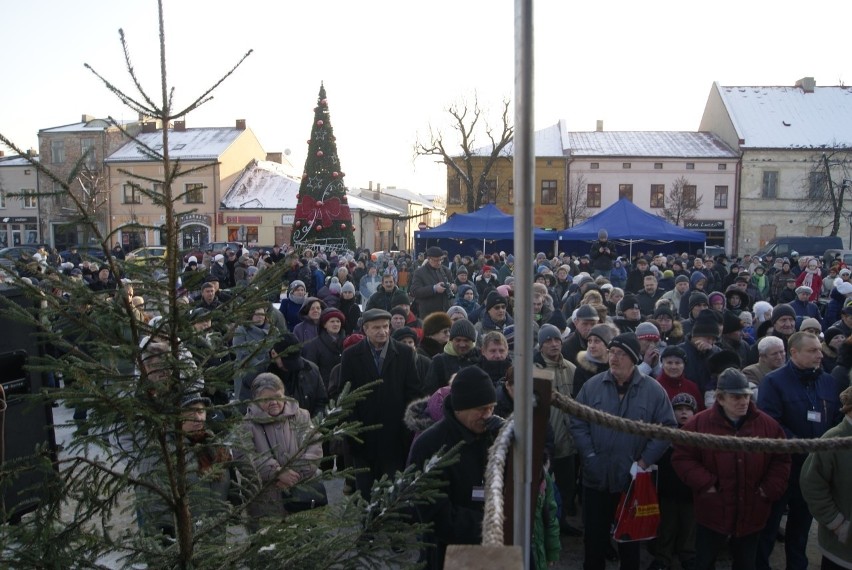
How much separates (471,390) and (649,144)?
47.2 meters

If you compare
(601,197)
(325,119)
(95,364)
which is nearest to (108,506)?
(95,364)

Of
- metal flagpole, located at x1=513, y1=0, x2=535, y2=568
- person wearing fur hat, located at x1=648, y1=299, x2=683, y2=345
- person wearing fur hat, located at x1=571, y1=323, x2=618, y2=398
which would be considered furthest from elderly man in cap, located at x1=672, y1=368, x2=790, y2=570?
metal flagpole, located at x1=513, y1=0, x2=535, y2=568

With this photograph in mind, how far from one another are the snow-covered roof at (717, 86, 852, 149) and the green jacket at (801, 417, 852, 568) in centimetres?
4441

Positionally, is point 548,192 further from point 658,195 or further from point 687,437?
point 687,437

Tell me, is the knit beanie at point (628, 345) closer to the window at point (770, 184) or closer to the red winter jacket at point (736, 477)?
the red winter jacket at point (736, 477)

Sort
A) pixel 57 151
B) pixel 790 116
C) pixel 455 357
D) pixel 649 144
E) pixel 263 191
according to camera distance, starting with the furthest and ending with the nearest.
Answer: pixel 57 151, pixel 263 191, pixel 649 144, pixel 790 116, pixel 455 357

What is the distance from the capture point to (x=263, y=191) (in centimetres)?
4994

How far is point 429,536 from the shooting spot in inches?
149

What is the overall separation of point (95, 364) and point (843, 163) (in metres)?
47.9

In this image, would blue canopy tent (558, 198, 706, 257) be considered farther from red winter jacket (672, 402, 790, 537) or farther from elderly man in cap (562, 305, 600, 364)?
red winter jacket (672, 402, 790, 537)

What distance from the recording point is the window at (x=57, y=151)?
52406 millimetres

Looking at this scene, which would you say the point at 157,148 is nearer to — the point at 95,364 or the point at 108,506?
the point at 95,364

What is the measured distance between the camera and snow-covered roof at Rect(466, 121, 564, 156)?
47156 millimetres

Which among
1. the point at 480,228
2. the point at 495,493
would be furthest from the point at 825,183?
the point at 495,493
